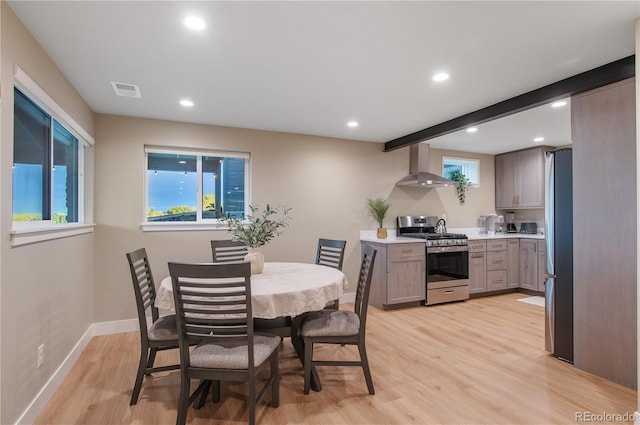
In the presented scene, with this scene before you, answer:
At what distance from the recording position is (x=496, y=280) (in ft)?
16.4

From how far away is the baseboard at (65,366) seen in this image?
1971 millimetres

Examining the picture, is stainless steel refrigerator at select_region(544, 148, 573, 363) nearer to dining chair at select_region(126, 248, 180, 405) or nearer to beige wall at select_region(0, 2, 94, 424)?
dining chair at select_region(126, 248, 180, 405)

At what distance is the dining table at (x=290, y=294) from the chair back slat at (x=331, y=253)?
565 millimetres

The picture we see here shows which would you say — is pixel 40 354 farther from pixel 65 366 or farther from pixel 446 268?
pixel 446 268

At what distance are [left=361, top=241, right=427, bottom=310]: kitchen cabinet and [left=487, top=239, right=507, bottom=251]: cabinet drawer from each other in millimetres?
1263

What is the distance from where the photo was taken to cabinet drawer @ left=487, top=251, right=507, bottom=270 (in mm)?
4941

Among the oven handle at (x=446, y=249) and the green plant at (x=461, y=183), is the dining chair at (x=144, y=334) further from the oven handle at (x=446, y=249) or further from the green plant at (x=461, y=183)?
the green plant at (x=461, y=183)

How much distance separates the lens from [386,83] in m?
2.73

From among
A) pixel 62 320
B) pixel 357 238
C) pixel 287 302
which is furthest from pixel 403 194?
pixel 62 320

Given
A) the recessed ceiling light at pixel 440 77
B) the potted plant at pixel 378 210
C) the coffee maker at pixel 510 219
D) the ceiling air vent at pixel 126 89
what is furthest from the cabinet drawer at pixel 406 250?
the ceiling air vent at pixel 126 89

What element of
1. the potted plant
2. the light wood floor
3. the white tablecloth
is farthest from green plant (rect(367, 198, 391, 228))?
the white tablecloth

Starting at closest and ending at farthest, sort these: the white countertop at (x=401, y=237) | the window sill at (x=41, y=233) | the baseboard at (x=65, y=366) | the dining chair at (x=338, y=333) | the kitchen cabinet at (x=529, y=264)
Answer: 1. the window sill at (x=41, y=233)
2. the baseboard at (x=65, y=366)
3. the dining chair at (x=338, y=333)
4. the white countertop at (x=401, y=237)
5. the kitchen cabinet at (x=529, y=264)

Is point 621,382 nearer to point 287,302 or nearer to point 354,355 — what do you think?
point 354,355

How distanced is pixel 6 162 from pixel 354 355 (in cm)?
278
